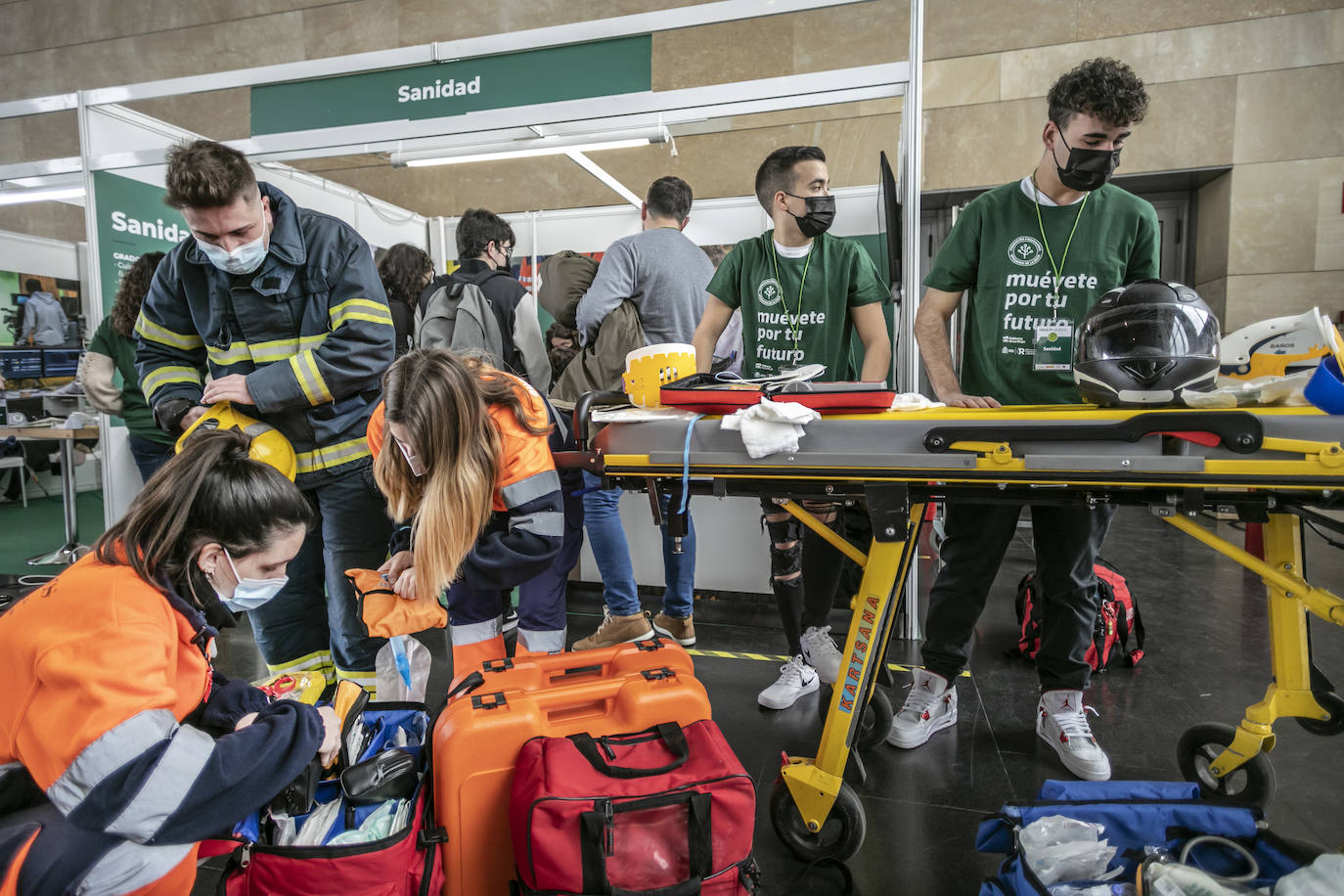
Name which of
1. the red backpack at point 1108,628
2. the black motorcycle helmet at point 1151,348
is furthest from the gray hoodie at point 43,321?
the black motorcycle helmet at point 1151,348

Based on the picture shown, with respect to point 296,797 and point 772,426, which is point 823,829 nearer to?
point 772,426

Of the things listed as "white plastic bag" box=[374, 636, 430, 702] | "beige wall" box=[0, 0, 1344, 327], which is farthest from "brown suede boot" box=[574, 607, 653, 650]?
"beige wall" box=[0, 0, 1344, 327]

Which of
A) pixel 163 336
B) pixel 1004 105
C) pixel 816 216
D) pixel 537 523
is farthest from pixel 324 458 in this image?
pixel 1004 105

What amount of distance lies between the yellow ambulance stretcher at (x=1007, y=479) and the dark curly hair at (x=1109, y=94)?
86 cm

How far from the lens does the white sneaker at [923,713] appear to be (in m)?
2.19

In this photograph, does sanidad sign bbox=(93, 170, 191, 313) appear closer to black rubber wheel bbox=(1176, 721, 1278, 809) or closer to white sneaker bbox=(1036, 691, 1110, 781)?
white sneaker bbox=(1036, 691, 1110, 781)

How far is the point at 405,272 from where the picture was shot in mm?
3586

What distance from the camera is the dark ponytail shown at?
119 cm

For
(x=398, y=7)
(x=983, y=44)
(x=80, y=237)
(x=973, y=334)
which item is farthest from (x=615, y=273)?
(x=80, y=237)

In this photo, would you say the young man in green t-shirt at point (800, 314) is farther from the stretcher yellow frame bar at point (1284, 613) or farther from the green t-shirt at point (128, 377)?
the green t-shirt at point (128, 377)

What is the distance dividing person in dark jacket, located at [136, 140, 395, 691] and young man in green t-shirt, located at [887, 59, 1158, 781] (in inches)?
63.3

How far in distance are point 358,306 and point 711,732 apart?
1.48m

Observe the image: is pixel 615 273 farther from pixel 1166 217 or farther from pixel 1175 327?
pixel 1166 217

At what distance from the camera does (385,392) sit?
5.64 feet
